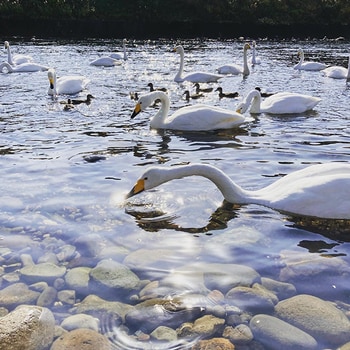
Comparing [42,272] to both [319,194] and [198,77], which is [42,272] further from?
[198,77]

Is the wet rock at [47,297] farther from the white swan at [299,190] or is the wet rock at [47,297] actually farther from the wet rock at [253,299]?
the white swan at [299,190]

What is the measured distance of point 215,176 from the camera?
632 centimetres

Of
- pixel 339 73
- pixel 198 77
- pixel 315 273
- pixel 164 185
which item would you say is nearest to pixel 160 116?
pixel 164 185

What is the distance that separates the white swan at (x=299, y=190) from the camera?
5648mm

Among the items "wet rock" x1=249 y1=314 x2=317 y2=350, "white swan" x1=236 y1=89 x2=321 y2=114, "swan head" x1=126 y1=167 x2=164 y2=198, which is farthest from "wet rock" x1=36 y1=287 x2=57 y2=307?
"white swan" x1=236 y1=89 x2=321 y2=114

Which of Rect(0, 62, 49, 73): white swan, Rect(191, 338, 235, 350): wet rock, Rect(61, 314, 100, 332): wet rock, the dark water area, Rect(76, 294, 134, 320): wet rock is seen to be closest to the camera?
Rect(191, 338, 235, 350): wet rock

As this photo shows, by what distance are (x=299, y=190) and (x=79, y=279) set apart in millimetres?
2533

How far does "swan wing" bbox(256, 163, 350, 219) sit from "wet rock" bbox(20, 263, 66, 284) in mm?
2512

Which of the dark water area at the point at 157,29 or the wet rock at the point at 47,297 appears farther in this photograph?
the dark water area at the point at 157,29

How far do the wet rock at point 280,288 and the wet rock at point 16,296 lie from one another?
1.98 m

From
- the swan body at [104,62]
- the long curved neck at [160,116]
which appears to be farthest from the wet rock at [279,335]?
the swan body at [104,62]

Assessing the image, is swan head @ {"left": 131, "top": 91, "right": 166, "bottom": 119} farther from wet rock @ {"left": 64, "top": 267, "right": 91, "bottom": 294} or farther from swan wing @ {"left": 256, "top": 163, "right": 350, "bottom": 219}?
wet rock @ {"left": 64, "top": 267, "right": 91, "bottom": 294}

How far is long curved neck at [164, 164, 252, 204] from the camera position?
627cm

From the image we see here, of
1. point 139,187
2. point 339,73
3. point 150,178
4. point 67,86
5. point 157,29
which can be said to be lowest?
point 339,73
